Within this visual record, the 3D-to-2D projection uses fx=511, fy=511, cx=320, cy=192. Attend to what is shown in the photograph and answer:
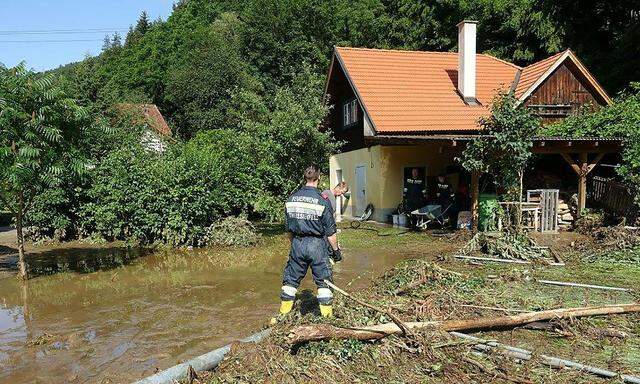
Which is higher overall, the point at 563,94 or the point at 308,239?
the point at 563,94

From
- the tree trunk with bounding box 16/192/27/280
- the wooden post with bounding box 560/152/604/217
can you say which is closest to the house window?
the wooden post with bounding box 560/152/604/217

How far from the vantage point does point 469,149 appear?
13.9 metres

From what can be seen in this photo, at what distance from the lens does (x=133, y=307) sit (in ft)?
25.9

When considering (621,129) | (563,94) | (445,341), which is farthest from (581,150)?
(445,341)

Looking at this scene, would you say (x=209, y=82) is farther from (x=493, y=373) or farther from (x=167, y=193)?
(x=493, y=373)

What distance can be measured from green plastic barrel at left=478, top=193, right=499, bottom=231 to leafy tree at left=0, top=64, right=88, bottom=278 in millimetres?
10173

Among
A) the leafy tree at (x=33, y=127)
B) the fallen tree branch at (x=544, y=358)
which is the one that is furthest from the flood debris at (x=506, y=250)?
the leafy tree at (x=33, y=127)

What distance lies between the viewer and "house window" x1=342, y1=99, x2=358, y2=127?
69.6 feet

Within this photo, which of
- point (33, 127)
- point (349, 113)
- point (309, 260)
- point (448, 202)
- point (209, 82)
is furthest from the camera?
point (209, 82)

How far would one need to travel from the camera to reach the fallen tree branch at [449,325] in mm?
4965

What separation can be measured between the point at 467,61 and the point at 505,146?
7834 millimetres

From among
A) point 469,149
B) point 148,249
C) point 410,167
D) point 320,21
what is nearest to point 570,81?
point 410,167

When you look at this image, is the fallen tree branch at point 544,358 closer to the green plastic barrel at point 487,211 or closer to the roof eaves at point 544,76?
the green plastic barrel at point 487,211

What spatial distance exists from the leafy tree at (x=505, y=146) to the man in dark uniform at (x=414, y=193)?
3613 mm
